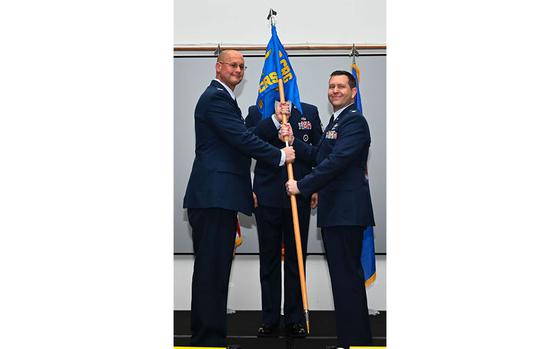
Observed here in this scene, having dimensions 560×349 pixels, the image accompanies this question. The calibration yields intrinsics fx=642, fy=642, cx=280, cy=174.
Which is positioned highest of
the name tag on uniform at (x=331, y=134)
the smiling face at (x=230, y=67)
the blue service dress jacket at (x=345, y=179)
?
the smiling face at (x=230, y=67)

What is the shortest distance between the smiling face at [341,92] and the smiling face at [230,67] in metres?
0.53

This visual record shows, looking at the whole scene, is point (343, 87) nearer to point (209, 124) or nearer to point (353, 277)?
point (209, 124)

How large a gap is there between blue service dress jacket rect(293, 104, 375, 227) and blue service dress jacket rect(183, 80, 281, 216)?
0.33 metres

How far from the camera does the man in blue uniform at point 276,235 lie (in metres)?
4.26

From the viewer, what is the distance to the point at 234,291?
16.8 feet

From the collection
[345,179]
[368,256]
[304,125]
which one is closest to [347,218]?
[345,179]

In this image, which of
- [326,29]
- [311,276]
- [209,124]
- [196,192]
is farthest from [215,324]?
[326,29]

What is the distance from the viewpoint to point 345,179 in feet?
11.3

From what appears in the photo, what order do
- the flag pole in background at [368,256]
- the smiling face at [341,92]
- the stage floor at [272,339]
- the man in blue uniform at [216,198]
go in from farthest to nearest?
the flag pole in background at [368,256], the stage floor at [272,339], the smiling face at [341,92], the man in blue uniform at [216,198]

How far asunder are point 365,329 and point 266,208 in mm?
1246

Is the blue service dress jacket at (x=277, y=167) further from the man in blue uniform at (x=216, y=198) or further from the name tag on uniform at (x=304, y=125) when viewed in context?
the man in blue uniform at (x=216, y=198)

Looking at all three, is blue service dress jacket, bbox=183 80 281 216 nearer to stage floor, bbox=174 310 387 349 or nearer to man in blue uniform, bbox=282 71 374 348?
man in blue uniform, bbox=282 71 374 348

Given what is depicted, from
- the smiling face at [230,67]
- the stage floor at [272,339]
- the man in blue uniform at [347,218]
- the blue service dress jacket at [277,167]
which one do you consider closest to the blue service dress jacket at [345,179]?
the man in blue uniform at [347,218]
